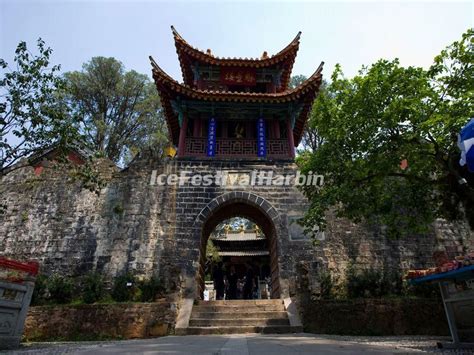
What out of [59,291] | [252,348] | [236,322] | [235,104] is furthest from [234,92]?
[252,348]

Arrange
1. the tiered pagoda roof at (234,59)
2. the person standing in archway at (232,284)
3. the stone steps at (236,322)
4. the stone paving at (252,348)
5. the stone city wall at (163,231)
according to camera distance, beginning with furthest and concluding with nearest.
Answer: the person standing in archway at (232,284)
the tiered pagoda roof at (234,59)
the stone city wall at (163,231)
the stone steps at (236,322)
the stone paving at (252,348)

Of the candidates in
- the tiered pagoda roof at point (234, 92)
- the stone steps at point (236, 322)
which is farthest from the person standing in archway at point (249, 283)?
the stone steps at point (236, 322)

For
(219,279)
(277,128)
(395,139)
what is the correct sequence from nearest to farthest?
(395,139)
(277,128)
(219,279)

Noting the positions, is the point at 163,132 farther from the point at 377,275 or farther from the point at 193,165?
the point at 377,275

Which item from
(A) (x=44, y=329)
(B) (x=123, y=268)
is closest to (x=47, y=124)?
(B) (x=123, y=268)

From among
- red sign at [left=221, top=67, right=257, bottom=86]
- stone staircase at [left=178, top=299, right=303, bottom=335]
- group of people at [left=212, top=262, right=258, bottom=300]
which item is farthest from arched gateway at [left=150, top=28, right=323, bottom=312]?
group of people at [left=212, top=262, right=258, bottom=300]

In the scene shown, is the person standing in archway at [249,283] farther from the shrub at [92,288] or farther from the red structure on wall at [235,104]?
the shrub at [92,288]

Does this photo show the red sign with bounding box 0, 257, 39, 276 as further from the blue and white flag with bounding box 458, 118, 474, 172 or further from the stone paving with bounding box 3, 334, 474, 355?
the blue and white flag with bounding box 458, 118, 474, 172

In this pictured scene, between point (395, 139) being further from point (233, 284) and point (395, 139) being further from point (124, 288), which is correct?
point (233, 284)

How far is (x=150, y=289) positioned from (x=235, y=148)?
556cm

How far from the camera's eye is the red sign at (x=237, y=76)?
43.4 feet

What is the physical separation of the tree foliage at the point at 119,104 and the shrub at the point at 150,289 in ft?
36.2

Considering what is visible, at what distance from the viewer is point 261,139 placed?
11.4 meters

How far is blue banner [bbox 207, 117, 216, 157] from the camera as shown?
11.1m
